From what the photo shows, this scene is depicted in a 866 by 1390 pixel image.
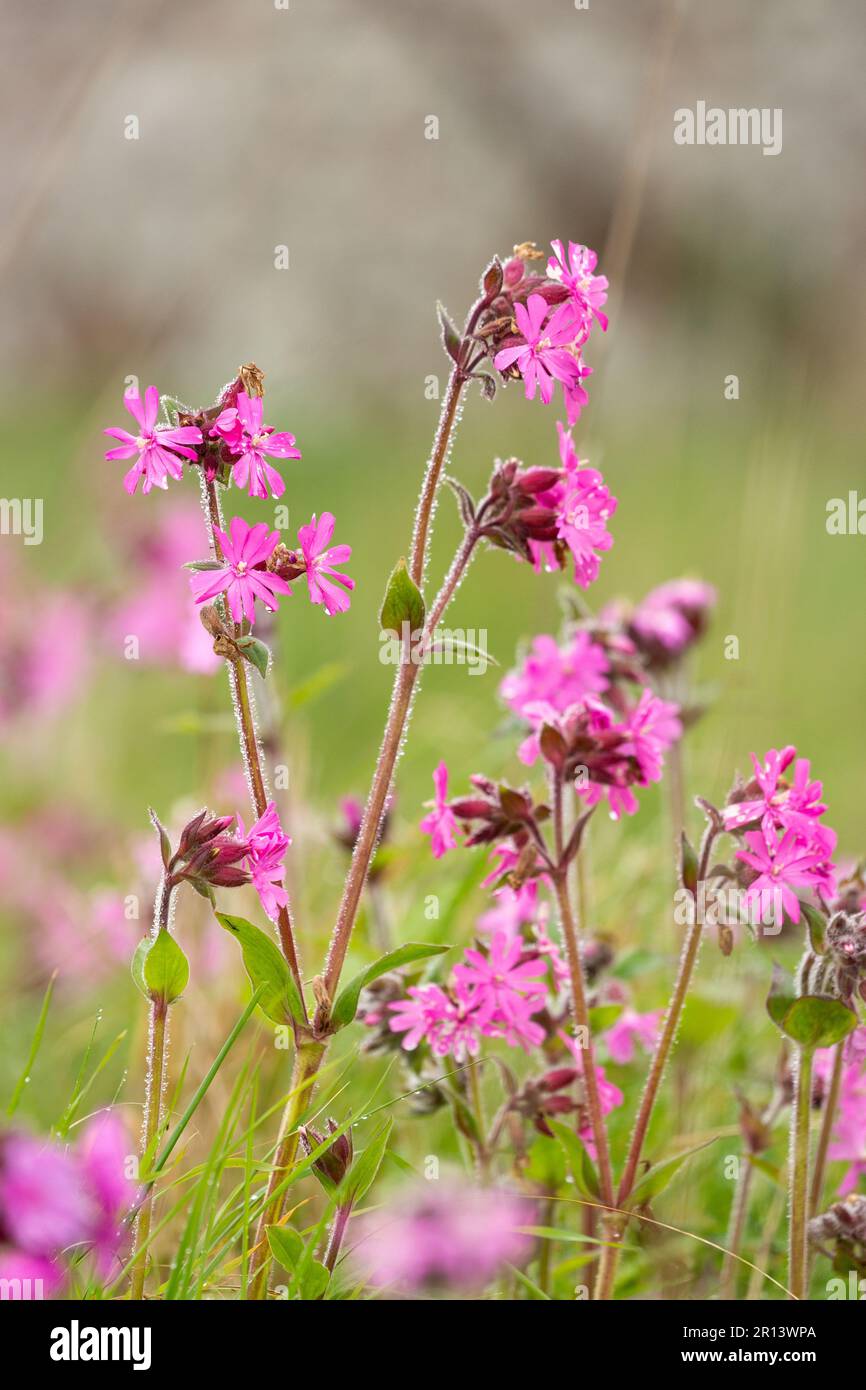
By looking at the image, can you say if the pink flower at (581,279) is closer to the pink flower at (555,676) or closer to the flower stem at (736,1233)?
the pink flower at (555,676)

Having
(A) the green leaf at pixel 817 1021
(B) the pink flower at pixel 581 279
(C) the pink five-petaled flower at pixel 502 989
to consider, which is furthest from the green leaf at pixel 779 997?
(B) the pink flower at pixel 581 279

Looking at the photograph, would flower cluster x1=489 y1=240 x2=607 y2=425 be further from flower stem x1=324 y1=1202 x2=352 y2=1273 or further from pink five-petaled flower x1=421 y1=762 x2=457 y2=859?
flower stem x1=324 y1=1202 x2=352 y2=1273

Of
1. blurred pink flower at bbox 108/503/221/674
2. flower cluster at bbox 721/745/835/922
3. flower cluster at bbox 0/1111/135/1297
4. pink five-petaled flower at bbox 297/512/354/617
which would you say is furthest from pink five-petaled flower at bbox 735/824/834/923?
blurred pink flower at bbox 108/503/221/674

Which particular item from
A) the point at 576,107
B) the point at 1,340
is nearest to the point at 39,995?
the point at 1,340

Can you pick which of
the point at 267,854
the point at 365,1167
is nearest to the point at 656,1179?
the point at 365,1167

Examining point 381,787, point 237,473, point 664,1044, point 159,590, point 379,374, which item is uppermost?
point 379,374

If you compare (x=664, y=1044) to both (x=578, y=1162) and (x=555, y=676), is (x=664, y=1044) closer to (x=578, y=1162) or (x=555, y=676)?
(x=578, y=1162)
